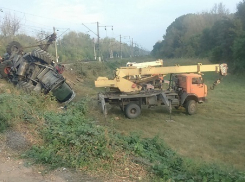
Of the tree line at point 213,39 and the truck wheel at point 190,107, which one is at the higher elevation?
the tree line at point 213,39

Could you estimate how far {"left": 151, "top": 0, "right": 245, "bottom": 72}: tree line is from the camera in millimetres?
34594

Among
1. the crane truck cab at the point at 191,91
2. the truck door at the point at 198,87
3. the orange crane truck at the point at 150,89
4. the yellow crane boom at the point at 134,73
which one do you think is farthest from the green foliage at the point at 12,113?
the truck door at the point at 198,87

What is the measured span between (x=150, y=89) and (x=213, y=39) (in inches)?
1454

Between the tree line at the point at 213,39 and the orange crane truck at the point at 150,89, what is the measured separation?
18732 mm

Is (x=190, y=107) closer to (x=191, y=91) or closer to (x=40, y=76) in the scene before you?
(x=191, y=91)

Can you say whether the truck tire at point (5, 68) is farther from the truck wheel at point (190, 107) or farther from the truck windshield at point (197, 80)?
the truck windshield at point (197, 80)

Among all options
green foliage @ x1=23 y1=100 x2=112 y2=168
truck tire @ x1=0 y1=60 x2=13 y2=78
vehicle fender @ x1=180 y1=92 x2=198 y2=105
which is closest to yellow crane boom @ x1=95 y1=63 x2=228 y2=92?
vehicle fender @ x1=180 y1=92 x2=198 y2=105

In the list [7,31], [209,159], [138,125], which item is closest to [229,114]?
[138,125]

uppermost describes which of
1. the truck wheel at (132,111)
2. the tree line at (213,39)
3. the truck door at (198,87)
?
the tree line at (213,39)

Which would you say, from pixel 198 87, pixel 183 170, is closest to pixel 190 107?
pixel 198 87

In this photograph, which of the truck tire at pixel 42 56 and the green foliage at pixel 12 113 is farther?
the truck tire at pixel 42 56

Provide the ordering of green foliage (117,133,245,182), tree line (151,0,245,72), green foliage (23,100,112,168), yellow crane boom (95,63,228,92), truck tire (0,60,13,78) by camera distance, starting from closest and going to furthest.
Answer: green foliage (117,133,245,182)
green foliage (23,100,112,168)
yellow crane boom (95,63,228,92)
truck tire (0,60,13,78)
tree line (151,0,245,72)

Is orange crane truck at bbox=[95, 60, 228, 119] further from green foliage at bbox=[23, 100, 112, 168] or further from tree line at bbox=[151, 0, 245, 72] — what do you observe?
tree line at bbox=[151, 0, 245, 72]

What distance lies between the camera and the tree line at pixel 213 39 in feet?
113
